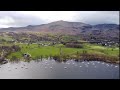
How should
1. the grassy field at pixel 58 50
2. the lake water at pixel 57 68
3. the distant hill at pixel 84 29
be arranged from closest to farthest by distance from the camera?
the distant hill at pixel 84 29, the grassy field at pixel 58 50, the lake water at pixel 57 68

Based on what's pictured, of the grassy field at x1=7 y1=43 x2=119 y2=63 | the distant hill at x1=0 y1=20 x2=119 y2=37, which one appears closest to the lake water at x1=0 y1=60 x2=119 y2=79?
the grassy field at x1=7 y1=43 x2=119 y2=63

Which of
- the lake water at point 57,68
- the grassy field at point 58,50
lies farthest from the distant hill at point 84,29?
the lake water at point 57,68

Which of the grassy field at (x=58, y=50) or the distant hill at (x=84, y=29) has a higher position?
the distant hill at (x=84, y=29)

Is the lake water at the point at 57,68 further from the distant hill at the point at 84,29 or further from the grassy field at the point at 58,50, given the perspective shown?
the distant hill at the point at 84,29

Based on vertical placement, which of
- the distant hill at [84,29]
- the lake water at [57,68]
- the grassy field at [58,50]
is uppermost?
the distant hill at [84,29]

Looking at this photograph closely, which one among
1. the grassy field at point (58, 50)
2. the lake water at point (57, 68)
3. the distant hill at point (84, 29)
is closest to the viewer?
the distant hill at point (84, 29)

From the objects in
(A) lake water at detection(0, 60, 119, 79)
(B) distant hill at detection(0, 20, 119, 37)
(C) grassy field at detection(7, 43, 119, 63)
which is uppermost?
(B) distant hill at detection(0, 20, 119, 37)

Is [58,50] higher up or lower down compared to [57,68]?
higher up

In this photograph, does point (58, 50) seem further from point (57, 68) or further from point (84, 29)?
point (57, 68)

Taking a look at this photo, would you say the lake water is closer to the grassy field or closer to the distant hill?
the grassy field

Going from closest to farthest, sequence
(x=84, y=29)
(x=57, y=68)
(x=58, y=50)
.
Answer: (x=58, y=50), (x=84, y=29), (x=57, y=68)

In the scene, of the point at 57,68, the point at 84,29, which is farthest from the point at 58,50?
the point at 57,68
